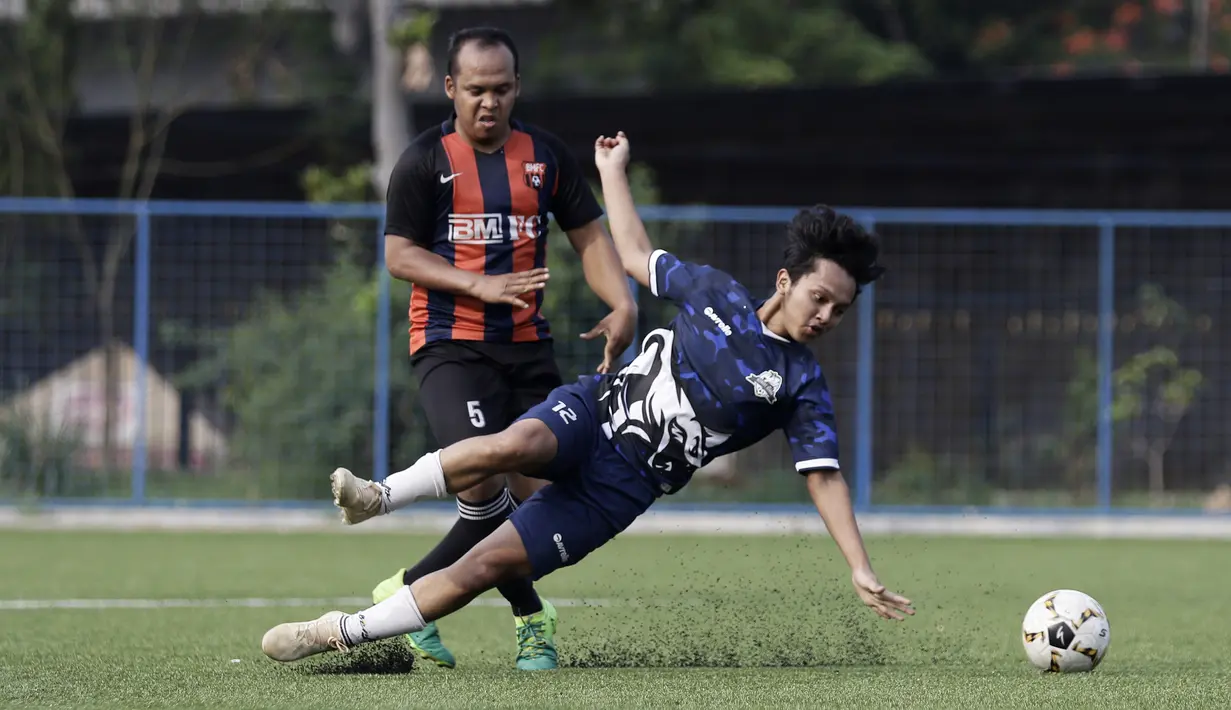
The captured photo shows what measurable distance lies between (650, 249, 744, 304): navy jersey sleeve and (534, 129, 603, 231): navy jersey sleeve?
0.66 m

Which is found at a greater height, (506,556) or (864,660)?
(506,556)

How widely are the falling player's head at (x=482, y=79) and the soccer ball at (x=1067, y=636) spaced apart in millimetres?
2353

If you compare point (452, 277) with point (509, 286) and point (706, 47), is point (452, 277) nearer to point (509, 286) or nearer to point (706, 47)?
point (509, 286)

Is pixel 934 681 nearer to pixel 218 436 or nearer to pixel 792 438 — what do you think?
pixel 792 438

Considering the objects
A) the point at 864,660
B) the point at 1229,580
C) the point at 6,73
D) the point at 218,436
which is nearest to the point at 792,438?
the point at 864,660

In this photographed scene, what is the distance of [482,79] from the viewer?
6207 mm

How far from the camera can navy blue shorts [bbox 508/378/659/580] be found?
5.77m

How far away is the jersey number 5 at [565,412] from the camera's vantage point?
5.82 m

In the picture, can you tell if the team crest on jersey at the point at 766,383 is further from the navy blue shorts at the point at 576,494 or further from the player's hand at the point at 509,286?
the player's hand at the point at 509,286

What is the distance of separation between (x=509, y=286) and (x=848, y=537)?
4.46ft

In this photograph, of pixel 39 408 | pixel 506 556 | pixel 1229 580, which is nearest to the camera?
pixel 506 556

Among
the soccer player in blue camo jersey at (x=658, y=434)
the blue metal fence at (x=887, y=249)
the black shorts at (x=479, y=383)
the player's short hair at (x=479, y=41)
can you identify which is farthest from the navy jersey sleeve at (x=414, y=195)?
the blue metal fence at (x=887, y=249)

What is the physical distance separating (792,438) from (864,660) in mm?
1189

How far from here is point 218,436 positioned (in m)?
14.3
